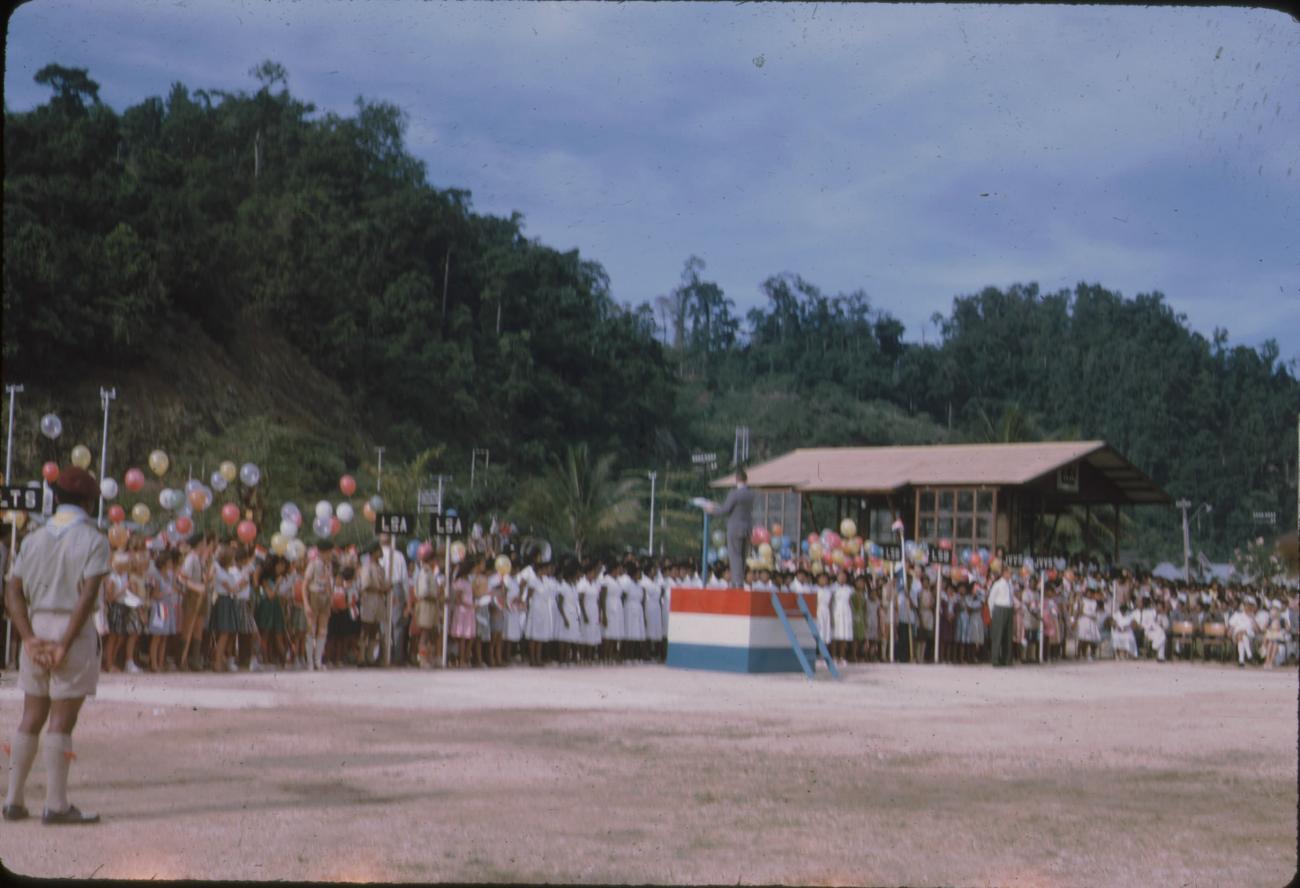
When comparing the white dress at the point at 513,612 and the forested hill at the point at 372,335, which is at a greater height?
the forested hill at the point at 372,335

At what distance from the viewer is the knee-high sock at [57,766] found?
20.2 feet

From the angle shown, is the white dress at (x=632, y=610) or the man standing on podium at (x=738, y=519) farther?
the white dress at (x=632, y=610)

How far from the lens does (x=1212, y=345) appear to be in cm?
4538

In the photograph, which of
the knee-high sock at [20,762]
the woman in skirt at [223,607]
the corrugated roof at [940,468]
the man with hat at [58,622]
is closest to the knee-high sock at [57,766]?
the man with hat at [58,622]

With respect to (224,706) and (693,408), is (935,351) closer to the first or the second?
(693,408)

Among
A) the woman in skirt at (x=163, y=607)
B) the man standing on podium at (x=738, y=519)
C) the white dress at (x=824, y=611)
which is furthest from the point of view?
the white dress at (x=824, y=611)

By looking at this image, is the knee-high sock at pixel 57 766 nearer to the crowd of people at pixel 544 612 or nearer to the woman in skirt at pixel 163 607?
the crowd of people at pixel 544 612

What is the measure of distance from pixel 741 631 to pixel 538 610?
8.98ft

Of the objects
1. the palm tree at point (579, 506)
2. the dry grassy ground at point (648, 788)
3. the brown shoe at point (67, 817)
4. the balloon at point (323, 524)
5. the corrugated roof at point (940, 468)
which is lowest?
the dry grassy ground at point (648, 788)

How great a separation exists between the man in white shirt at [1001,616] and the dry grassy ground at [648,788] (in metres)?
7.77

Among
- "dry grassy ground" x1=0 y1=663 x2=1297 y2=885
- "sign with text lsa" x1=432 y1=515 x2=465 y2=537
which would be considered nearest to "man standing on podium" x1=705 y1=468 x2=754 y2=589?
"sign with text lsa" x1=432 y1=515 x2=465 y2=537

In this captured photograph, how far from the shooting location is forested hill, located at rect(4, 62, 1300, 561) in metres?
36.0

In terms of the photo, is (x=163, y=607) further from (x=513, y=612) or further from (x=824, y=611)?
(x=824, y=611)

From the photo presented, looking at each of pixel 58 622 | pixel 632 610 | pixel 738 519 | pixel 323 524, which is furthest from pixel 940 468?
pixel 58 622
